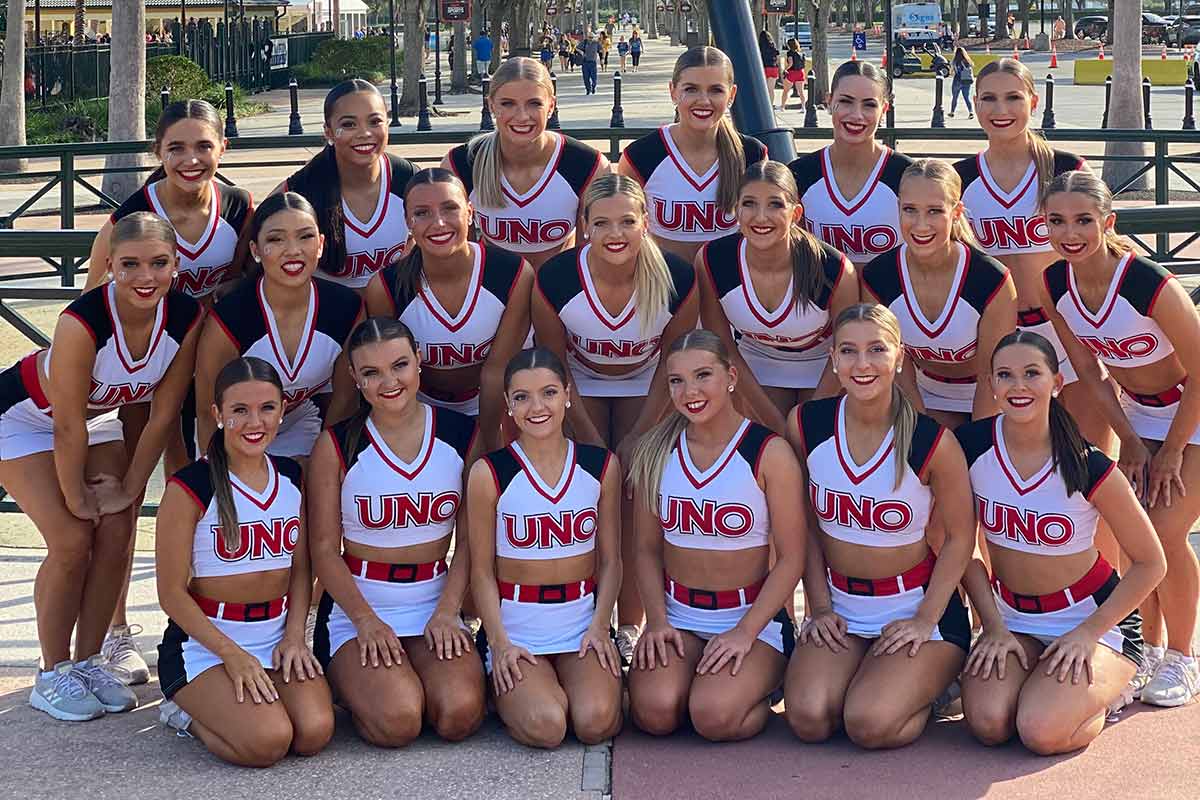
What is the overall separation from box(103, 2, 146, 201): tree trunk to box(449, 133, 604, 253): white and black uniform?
12679 millimetres

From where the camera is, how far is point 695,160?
563 cm

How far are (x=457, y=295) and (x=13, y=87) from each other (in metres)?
17.4

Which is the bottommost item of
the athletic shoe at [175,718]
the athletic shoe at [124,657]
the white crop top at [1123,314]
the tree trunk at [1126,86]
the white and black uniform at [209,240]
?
the athletic shoe at [175,718]

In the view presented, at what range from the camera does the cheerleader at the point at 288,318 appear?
4824 millimetres

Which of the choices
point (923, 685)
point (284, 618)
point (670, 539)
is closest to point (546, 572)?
point (670, 539)

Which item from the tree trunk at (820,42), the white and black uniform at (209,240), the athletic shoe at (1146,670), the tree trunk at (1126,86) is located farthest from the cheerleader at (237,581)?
the tree trunk at (820,42)

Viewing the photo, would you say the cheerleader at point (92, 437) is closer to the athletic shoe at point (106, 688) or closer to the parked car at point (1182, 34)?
the athletic shoe at point (106, 688)

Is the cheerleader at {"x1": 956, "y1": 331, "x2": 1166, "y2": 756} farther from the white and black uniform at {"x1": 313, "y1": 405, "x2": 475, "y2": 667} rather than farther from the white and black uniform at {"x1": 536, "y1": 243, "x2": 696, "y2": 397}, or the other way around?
the white and black uniform at {"x1": 313, "y1": 405, "x2": 475, "y2": 667}

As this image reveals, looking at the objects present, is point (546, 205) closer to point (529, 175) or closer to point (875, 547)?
point (529, 175)

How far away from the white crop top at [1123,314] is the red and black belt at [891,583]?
94 centimetres

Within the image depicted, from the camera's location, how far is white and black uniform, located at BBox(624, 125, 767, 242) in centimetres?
562

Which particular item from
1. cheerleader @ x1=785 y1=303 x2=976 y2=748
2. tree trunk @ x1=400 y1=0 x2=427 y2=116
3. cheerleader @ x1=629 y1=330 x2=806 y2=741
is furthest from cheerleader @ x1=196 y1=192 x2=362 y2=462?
tree trunk @ x1=400 y1=0 x2=427 y2=116

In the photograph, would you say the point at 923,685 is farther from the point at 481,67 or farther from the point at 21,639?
the point at 481,67

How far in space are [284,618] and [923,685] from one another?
1948 millimetres
